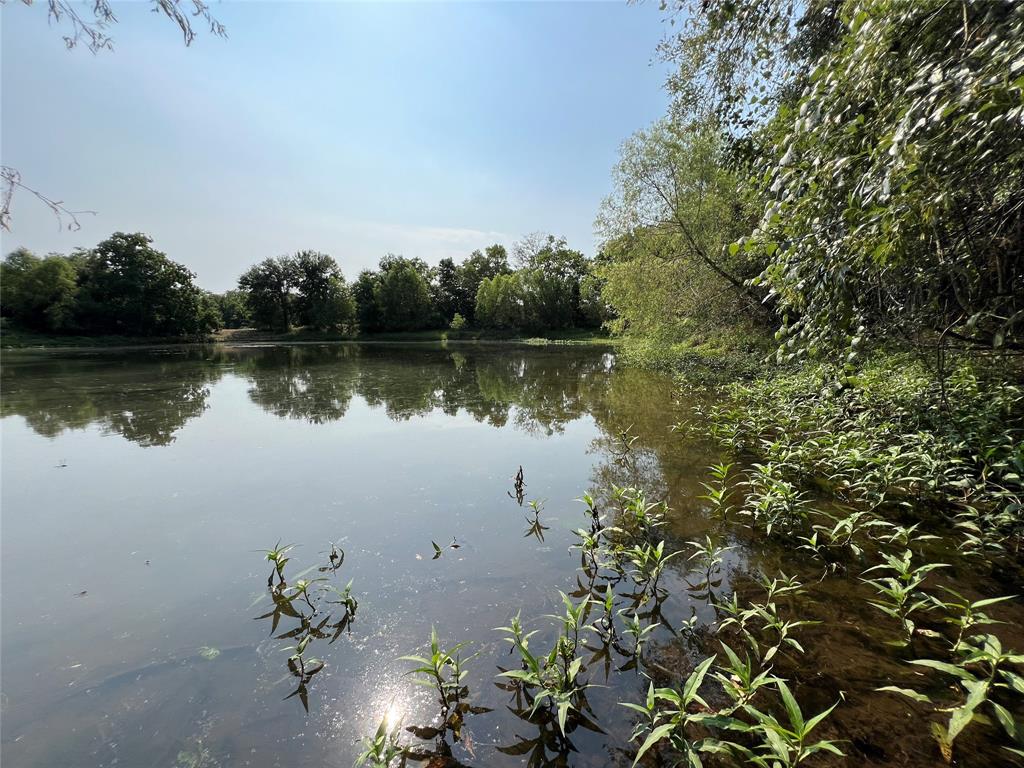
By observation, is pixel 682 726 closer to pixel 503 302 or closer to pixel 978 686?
pixel 978 686

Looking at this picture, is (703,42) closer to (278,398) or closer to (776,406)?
(776,406)

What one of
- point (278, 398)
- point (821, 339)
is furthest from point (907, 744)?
point (278, 398)

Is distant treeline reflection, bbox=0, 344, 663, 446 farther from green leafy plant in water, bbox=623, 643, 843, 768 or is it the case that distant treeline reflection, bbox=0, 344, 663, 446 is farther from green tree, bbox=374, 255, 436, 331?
green tree, bbox=374, 255, 436, 331

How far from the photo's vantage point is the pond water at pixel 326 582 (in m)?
2.51

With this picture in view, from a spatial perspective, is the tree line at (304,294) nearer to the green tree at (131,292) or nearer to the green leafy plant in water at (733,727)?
the green tree at (131,292)

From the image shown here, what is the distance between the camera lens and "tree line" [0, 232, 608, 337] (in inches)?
1956

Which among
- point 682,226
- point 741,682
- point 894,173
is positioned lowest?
point 741,682

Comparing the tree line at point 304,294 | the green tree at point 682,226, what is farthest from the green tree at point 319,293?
the green tree at point 682,226

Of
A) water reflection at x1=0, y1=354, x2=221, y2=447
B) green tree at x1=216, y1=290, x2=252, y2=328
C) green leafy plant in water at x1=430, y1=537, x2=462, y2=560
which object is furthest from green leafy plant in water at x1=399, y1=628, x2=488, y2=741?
green tree at x1=216, y1=290, x2=252, y2=328

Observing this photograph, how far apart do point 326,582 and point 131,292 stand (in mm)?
65771

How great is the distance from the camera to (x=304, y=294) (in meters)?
67.6

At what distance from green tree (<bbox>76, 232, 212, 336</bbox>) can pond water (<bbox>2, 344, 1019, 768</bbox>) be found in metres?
54.6

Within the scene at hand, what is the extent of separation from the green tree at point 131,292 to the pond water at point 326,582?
5458 centimetres

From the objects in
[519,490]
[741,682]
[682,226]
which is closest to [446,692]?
[741,682]
